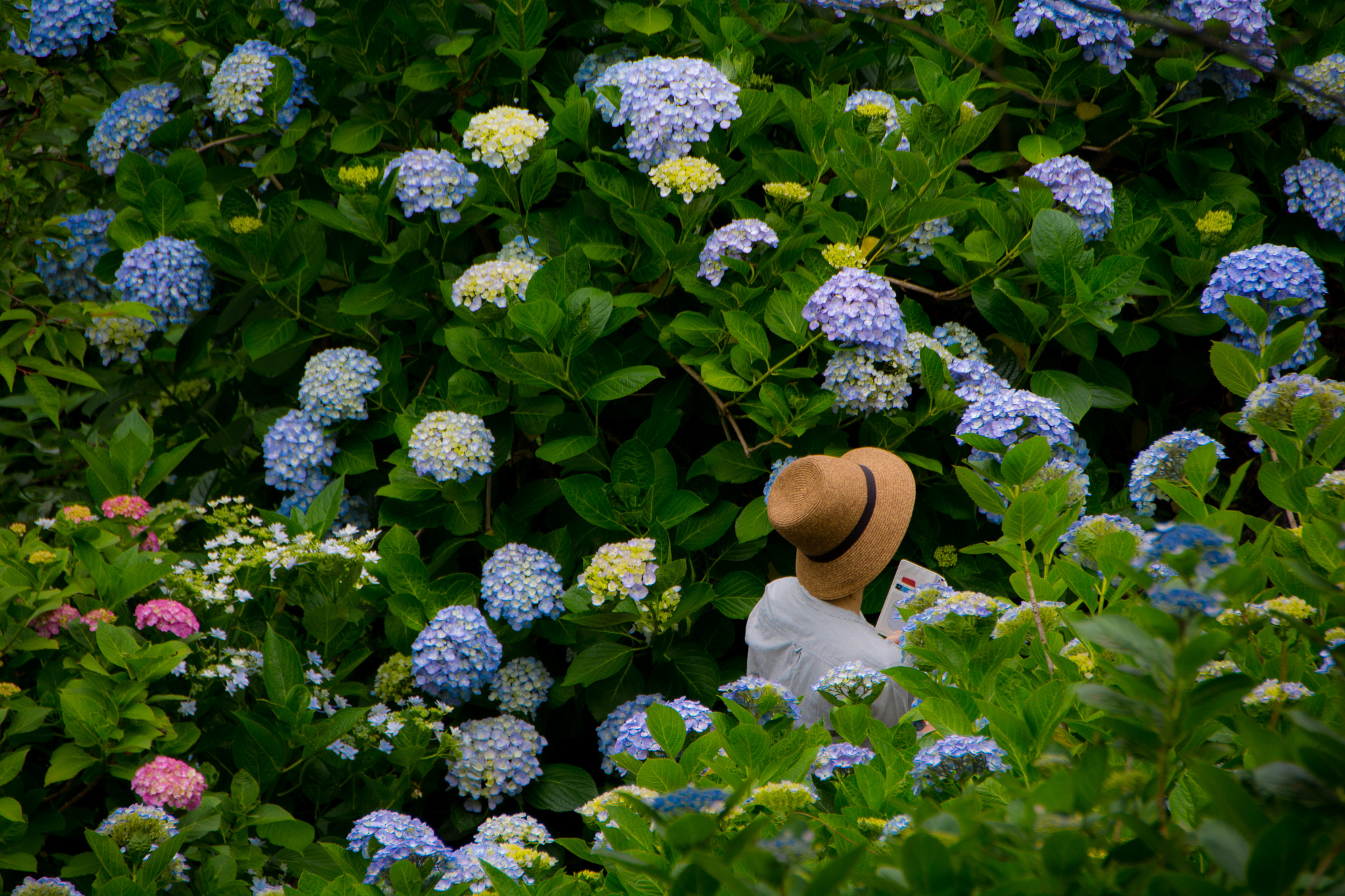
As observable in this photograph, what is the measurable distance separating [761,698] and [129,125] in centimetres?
282

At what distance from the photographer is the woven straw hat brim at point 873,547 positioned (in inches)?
90.9

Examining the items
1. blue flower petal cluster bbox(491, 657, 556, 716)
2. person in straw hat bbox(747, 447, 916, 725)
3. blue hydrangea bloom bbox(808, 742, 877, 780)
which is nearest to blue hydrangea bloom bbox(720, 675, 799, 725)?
blue hydrangea bloom bbox(808, 742, 877, 780)

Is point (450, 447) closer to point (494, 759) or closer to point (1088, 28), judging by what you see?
point (494, 759)

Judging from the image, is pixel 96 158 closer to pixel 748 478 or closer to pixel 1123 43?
pixel 748 478

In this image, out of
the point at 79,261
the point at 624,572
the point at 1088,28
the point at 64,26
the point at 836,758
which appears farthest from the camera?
the point at 79,261

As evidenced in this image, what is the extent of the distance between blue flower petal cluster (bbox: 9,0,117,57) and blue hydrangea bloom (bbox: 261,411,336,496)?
4.73 ft

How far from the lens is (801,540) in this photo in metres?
2.28

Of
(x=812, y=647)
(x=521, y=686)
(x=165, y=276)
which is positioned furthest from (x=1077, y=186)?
(x=165, y=276)

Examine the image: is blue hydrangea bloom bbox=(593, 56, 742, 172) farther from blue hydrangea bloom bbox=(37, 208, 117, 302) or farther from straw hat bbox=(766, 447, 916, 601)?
blue hydrangea bloom bbox=(37, 208, 117, 302)

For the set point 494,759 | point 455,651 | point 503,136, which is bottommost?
point 494,759

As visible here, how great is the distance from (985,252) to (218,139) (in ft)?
8.05

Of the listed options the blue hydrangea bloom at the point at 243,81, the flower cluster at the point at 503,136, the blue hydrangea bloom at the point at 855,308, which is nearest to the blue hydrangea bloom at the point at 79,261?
the blue hydrangea bloom at the point at 243,81

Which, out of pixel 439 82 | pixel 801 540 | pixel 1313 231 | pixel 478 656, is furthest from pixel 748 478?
pixel 1313 231

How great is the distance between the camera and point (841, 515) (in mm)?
2242
